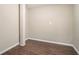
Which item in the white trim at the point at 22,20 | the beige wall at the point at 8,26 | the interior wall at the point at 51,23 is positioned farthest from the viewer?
the interior wall at the point at 51,23

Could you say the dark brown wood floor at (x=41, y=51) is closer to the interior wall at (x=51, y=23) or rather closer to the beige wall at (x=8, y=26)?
the beige wall at (x=8, y=26)

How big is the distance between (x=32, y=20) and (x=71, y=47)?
2015 millimetres

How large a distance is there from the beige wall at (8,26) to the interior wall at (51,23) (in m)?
1.06

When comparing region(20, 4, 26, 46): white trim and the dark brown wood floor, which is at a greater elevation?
region(20, 4, 26, 46): white trim

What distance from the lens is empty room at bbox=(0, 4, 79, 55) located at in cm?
317

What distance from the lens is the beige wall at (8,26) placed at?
2995mm

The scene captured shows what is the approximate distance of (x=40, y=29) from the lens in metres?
4.44

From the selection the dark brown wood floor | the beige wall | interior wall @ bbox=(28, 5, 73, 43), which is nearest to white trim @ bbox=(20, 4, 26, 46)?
the beige wall

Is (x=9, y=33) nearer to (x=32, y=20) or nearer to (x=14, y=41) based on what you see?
(x=14, y=41)

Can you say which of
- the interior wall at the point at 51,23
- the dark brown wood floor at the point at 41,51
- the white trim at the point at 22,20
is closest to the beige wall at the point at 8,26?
the white trim at the point at 22,20

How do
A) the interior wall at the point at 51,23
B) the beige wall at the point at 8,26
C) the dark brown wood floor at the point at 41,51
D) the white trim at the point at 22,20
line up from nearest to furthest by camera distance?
1. the beige wall at the point at 8,26
2. the dark brown wood floor at the point at 41,51
3. the white trim at the point at 22,20
4. the interior wall at the point at 51,23

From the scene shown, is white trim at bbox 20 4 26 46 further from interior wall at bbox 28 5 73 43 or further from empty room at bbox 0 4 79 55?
interior wall at bbox 28 5 73 43

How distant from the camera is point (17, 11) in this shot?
3.60 m

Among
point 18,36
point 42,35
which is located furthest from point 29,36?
point 18,36
